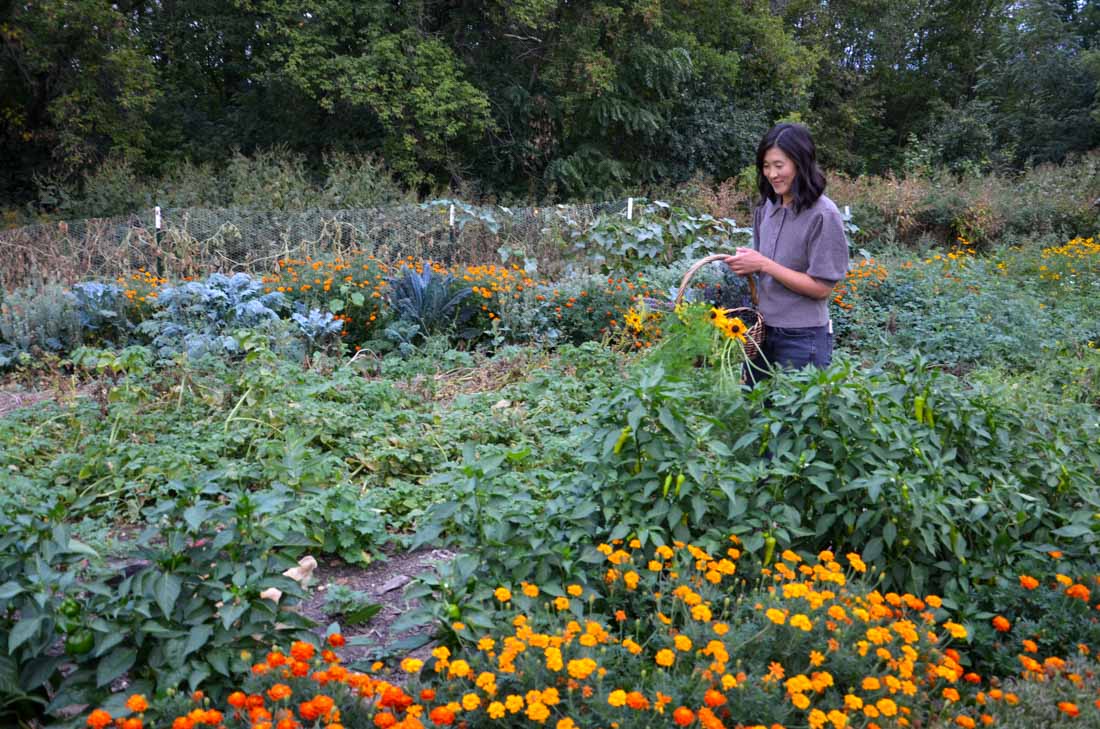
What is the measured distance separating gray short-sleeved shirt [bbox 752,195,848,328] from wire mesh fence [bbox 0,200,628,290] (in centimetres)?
468

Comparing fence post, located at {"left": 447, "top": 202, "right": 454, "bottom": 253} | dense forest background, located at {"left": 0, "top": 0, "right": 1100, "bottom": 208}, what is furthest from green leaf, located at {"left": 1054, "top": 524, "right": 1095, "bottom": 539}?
dense forest background, located at {"left": 0, "top": 0, "right": 1100, "bottom": 208}

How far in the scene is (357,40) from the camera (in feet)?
50.0

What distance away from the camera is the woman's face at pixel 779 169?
309 cm

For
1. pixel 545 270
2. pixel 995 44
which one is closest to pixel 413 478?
pixel 545 270

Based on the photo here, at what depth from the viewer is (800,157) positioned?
308cm

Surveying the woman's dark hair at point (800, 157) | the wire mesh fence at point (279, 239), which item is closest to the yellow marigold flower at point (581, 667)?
the woman's dark hair at point (800, 157)

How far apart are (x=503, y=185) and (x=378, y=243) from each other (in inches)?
377

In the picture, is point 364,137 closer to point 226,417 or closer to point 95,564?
point 226,417

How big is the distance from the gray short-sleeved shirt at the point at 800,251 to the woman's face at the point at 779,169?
0.36 feet

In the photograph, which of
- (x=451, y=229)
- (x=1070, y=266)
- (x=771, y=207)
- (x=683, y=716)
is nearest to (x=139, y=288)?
(x=451, y=229)

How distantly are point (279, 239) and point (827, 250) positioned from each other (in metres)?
7.10

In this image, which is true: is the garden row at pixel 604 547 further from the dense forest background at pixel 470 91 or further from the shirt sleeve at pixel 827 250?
the dense forest background at pixel 470 91

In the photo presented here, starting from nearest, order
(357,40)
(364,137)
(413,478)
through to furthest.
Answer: (413,478) < (357,40) < (364,137)

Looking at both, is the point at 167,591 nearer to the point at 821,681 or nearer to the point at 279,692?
the point at 279,692
